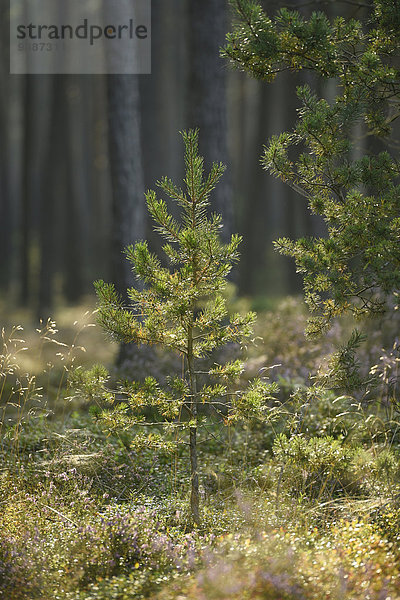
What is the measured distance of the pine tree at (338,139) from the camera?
4.94m

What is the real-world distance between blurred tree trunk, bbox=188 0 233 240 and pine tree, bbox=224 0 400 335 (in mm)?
5064

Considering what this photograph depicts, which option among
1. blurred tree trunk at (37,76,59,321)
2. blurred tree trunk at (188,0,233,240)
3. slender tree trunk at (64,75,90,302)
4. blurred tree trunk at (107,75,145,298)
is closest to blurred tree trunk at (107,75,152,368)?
blurred tree trunk at (107,75,145,298)

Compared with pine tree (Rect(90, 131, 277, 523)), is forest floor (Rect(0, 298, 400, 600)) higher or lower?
lower

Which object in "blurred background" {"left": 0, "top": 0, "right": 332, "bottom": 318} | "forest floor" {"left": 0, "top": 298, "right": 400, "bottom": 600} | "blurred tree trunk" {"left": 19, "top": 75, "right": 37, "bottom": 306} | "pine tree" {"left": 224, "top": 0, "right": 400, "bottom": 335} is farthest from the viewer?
"blurred tree trunk" {"left": 19, "top": 75, "right": 37, "bottom": 306}

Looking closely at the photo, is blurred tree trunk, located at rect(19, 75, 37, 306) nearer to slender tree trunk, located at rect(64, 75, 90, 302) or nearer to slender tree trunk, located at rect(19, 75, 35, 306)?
slender tree trunk, located at rect(19, 75, 35, 306)

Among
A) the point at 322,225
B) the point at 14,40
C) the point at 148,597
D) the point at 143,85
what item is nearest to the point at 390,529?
the point at 148,597

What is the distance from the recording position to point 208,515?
5.29 meters

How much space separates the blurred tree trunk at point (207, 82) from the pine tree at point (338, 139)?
5.06 metres

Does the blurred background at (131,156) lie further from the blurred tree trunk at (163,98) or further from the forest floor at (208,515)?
the forest floor at (208,515)

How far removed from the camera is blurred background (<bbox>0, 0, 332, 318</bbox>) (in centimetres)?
1034

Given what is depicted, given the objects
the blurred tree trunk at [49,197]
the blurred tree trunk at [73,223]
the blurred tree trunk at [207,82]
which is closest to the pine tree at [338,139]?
the blurred tree trunk at [207,82]

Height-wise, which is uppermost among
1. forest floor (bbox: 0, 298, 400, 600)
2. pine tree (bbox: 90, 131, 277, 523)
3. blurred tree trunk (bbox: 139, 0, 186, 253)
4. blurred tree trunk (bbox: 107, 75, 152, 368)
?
blurred tree trunk (bbox: 139, 0, 186, 253)

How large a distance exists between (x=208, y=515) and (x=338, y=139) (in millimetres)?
3201

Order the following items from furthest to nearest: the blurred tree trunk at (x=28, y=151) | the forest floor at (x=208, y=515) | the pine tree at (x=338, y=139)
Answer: the blurred tree trunk at (x=28, y=151) < the pine tree at (x=338, y=139) < the forest floor at (x=208, y=515)
